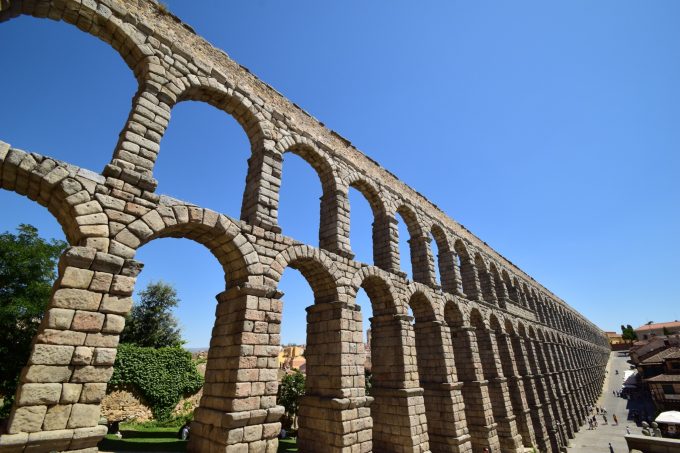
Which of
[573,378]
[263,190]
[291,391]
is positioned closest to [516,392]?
[291,391]

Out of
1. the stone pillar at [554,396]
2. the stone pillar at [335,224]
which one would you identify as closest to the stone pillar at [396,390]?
the stone pillar at [335,224]

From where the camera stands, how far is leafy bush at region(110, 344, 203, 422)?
17.5 m


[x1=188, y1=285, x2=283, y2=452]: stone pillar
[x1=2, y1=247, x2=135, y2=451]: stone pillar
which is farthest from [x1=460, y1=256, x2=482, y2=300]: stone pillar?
[x1=2, y1=247, x2=135, y2=451]: stone pillar

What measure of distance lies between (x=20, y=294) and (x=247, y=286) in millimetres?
16898

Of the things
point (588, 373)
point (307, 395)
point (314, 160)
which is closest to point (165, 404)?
point (307, 395)

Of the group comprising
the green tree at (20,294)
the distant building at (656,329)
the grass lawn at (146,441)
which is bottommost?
the grass lawn at (146,441)

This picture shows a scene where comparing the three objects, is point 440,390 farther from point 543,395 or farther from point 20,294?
point 20,294

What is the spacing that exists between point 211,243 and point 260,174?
2448 mm

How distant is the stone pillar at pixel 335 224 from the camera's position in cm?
1138

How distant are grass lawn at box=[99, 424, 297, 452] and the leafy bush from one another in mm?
1411

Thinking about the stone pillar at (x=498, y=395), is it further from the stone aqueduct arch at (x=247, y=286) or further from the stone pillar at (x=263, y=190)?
the stone pillar at (x=263, y=190)

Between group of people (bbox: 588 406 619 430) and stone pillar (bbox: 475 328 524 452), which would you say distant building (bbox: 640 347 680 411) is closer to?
group of people (bbox: 588 406 619 430)

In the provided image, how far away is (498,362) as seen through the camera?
18.7 metres

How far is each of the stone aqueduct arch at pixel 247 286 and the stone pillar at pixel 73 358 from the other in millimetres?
18
